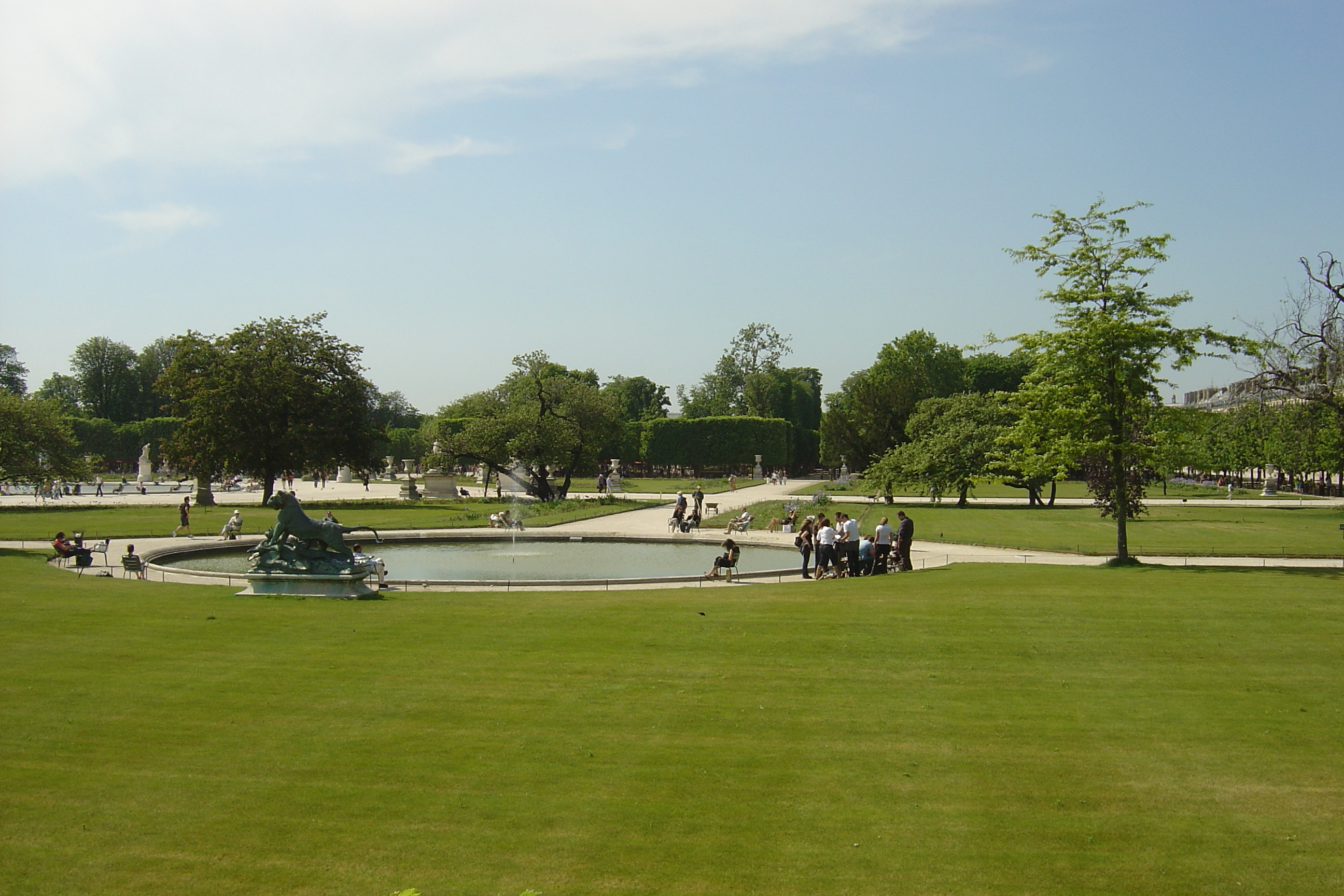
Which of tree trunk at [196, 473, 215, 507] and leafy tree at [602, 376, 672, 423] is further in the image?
leafy tree at [602, 376, 672, 423]

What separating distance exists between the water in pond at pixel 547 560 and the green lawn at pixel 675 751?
23.7 feet

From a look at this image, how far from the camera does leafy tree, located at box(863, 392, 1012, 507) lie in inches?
1666

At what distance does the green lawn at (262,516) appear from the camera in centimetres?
3000

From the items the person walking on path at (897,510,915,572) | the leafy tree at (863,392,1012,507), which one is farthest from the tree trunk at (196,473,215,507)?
the person walking on path at (897,510,915,572)

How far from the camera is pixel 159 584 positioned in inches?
672

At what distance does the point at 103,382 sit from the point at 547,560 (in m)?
93.2

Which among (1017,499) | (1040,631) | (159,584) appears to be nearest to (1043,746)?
(1040,631)

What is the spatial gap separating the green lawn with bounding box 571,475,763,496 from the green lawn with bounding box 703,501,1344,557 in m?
17.9

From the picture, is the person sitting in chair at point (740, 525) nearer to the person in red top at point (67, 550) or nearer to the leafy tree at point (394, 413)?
the person in red top at point (67, 550)

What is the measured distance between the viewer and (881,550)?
1945cm

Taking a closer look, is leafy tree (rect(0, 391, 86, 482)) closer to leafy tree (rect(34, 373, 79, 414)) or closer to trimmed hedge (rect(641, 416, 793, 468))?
trimmed hedge (rect(641, 416, 793, 468))

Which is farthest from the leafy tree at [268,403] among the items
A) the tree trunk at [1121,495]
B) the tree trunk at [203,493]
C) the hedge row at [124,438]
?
the hedge row at [124,438]

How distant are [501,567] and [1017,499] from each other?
112 feet

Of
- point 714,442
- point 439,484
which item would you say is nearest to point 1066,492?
point 714,442
